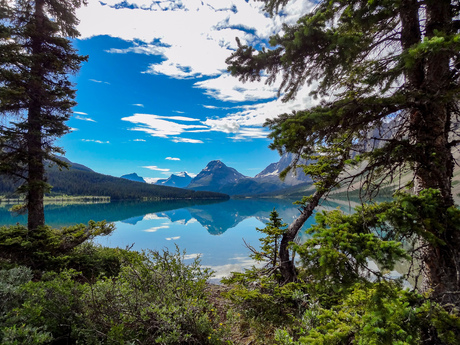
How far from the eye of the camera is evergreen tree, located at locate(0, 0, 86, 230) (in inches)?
357

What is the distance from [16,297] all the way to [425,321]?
21.4ft

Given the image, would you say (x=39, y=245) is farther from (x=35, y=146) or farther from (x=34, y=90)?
(x=34, y=90)

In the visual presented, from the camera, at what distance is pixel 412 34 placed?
379 centimetres

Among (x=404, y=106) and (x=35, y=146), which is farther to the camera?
(x=35, y=146)

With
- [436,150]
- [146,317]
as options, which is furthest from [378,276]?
[146,317]

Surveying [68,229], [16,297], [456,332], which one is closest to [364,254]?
[456,332]

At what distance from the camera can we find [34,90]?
9.84 meters

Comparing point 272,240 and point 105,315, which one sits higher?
point 272,240

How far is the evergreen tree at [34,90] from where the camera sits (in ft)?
29.7

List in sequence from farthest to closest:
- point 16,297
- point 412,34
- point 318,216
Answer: point 16,297 < point 412,34 < point 318,216

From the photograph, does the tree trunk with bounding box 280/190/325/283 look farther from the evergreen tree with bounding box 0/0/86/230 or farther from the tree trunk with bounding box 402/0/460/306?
the evergreen tree with bounding box 0/0/86/230

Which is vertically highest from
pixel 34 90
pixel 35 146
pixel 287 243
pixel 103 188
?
pixel 34 90

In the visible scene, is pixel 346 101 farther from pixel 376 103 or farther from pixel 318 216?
pixel 318 216

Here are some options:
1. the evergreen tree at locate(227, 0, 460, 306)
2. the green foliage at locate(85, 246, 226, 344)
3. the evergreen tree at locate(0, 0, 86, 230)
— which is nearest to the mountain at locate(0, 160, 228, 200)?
the evergreen tree at locate(0, 0, 86, 230)
